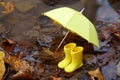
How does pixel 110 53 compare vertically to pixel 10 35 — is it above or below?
above

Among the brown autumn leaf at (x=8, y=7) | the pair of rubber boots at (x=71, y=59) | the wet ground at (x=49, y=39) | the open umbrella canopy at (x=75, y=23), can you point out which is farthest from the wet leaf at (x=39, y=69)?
the brown autumn leaf at (x=8, y=7)

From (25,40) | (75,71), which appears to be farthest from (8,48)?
(75,71)

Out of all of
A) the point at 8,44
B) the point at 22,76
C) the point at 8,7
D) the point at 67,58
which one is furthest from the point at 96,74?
the point at 8,7

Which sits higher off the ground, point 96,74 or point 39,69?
point 96,74

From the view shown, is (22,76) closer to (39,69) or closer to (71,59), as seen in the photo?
(39,69)

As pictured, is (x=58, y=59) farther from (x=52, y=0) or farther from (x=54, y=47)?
(x=52, y=0)

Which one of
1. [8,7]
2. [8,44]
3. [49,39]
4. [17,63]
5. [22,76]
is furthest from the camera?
[8,7]
